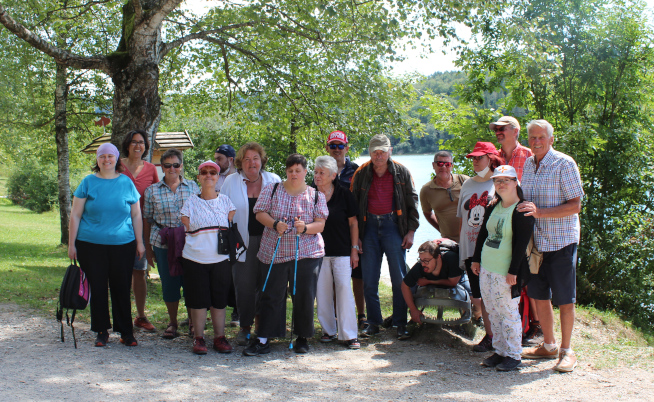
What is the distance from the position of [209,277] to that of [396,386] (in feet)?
6.26

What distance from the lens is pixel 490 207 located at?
4.77 m

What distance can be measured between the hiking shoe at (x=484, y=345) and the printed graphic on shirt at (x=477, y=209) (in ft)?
3.64

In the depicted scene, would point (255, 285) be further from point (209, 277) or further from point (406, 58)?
point (406, 58)

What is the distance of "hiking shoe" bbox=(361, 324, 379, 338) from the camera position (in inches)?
229

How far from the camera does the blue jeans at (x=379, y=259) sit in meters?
5.84

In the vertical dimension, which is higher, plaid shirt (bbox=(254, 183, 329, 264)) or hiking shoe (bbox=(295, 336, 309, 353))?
plaid shirt (bbox=(254, 183, 329, 264))

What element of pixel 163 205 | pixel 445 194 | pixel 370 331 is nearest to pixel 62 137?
pixel 163 205

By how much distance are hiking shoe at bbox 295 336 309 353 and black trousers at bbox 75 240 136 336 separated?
1569mm

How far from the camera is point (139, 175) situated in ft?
19.0

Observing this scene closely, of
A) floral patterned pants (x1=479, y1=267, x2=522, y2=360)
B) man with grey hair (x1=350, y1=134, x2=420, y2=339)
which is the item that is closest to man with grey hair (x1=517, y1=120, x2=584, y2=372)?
floral patterned pants (x1=479, y1=267, x2=522, y2=360)

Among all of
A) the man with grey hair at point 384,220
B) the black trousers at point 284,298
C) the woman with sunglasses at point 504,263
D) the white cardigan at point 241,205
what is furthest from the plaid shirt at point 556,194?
the white cardigan at point 241,205

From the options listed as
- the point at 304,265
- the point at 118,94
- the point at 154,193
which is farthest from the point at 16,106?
the point at 304,265

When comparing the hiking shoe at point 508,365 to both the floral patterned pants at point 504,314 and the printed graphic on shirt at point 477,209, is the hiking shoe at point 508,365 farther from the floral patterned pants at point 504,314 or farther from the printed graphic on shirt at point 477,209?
the printed graphic on shirt at point 477,209

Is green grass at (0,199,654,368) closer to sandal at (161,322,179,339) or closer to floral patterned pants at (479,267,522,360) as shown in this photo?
sandal at (161,322,179,339)
